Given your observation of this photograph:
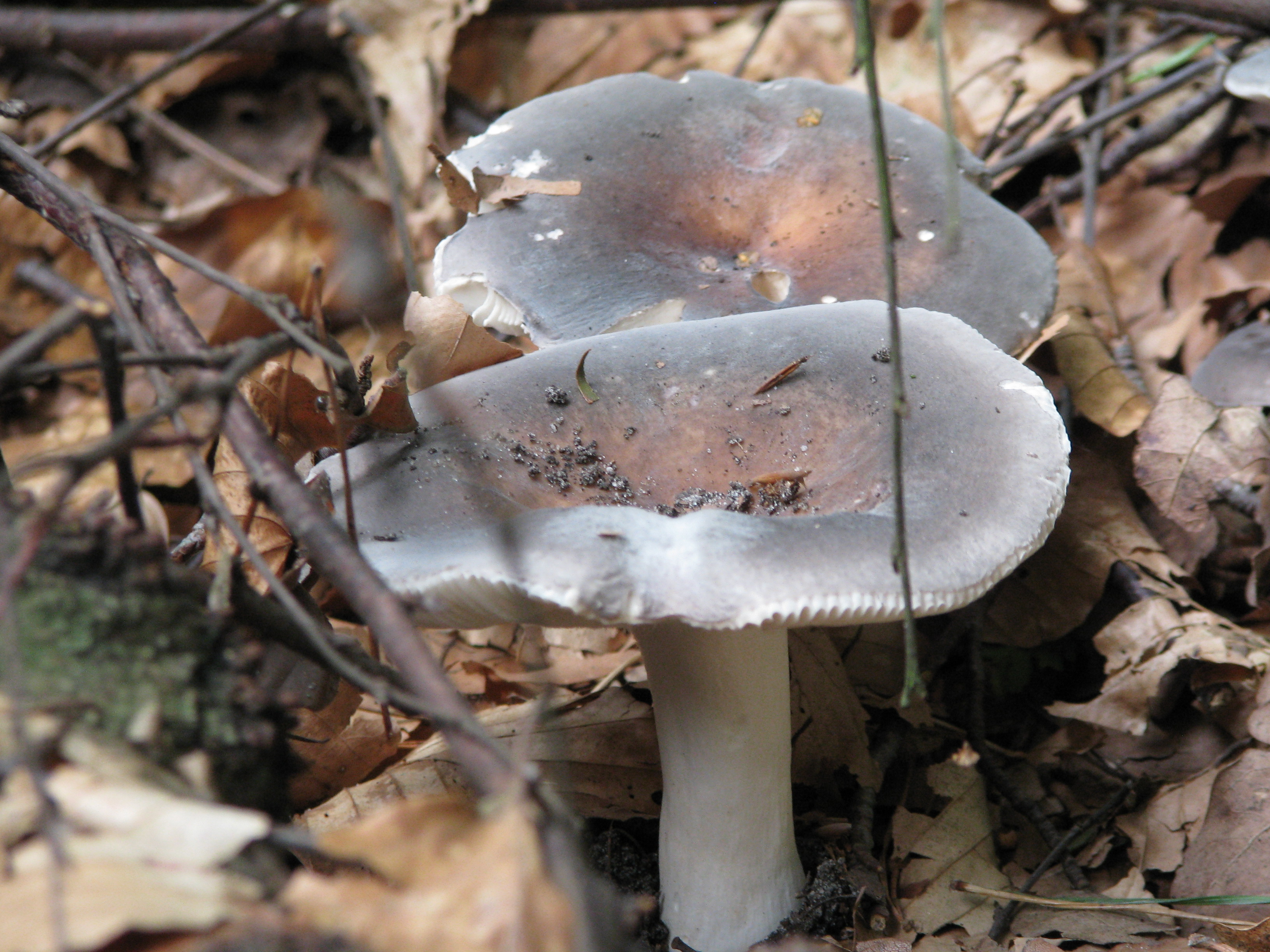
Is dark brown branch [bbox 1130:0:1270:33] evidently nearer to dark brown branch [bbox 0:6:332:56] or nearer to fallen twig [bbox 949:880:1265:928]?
fallen twig [bbox 949:880:1265:928]

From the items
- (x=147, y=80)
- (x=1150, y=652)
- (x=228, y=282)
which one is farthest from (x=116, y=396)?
(x=147, y=80)

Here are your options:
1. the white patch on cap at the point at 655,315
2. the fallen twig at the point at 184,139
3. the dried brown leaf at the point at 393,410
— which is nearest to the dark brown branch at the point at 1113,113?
the white patch on cap at the point at 655,315

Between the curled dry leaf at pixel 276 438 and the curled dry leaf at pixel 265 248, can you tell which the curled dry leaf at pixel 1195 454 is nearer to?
the curled dry leaf at pixel 276 438

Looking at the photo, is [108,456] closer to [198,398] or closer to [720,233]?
[198,398]

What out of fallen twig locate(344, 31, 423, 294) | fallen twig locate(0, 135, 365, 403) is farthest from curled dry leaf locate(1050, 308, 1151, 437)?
fallen twig locate(0, 135, 365, 403)

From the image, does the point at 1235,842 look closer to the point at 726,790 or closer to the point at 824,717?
the point at 824,717

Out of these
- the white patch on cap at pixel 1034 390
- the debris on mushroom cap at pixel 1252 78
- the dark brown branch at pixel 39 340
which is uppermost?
the dark brown branch at pixel 39 340
